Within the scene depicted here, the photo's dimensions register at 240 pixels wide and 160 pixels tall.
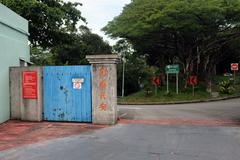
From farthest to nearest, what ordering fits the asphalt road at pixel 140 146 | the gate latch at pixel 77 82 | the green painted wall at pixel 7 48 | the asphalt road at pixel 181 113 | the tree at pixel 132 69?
1. the tree at pixel 132 69
2. the asphalt road at pixel 181 113
3. the green painted wall at pixel 7 48
4. the gate latch at pixel 77 82
5. the asphalt road at pixel 140 146

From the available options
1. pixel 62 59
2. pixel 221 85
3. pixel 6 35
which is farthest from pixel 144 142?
pixel 62 59

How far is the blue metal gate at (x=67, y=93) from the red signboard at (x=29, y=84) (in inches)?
14.0

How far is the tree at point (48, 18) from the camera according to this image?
26.7 metres

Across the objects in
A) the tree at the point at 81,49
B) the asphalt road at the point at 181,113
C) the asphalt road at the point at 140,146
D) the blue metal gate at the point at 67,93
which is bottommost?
the asphalt road at the point at 181,113

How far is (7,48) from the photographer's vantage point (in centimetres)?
1500

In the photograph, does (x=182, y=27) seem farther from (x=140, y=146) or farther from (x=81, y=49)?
(x=140, y=146)

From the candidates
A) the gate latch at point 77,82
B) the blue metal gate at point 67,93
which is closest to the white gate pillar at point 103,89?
the blue metal gate at point 67,93

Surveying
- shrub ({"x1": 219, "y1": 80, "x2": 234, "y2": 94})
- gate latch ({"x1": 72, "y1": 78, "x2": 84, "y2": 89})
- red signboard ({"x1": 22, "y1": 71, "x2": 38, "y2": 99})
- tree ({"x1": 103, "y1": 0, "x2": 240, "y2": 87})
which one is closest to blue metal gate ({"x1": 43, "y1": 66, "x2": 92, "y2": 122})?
gate latch ({"x1": 72, "y1": 78, "x2": 84, "y2": 89})

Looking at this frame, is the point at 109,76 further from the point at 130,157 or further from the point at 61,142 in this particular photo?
the point at 130,157

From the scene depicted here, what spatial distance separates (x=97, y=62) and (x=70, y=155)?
5.27m

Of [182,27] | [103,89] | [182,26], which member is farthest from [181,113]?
[182,27]

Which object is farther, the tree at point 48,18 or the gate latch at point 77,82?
the tree at point 48,18

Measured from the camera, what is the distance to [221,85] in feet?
115

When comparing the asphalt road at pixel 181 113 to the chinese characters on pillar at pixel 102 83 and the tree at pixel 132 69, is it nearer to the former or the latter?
the chinese characters on pillar at pixel 102 83
